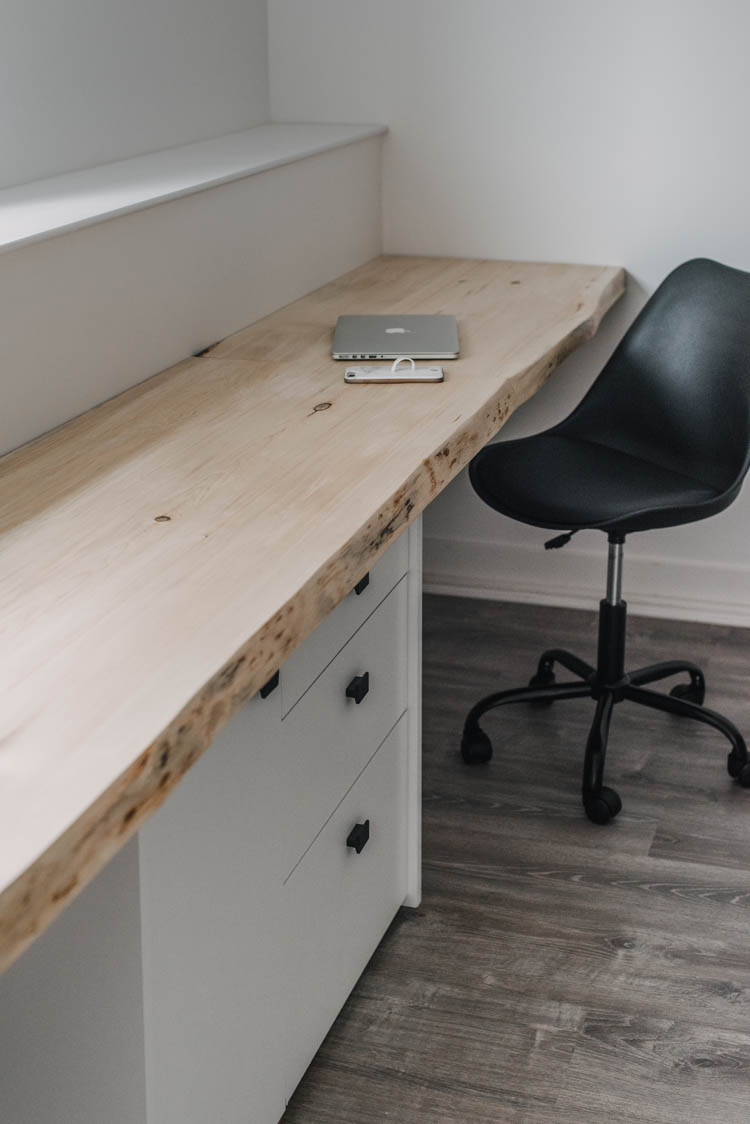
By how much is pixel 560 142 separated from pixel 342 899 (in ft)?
6.40

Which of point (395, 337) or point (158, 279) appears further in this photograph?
point (395, 337)

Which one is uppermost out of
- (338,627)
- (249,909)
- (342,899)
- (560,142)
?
(560,142)

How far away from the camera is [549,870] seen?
2234 mm

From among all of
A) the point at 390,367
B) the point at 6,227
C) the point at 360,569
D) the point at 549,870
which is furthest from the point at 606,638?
the point at 6,227

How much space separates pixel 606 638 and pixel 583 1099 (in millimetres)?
1029

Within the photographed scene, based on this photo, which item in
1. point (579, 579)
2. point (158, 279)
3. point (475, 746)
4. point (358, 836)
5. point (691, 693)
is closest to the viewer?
point (358, 836)

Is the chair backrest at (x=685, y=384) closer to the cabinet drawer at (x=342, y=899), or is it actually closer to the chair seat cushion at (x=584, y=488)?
the chair seat cushion at (x=584, y=488)

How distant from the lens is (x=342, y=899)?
182 cm

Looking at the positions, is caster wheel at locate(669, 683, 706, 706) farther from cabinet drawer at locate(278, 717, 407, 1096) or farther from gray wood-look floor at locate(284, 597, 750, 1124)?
cabinet drawer at locate(278, 717, 407, 1096)

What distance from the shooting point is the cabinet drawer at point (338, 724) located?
63.5 inches

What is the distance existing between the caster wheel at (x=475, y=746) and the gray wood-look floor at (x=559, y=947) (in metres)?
0.02

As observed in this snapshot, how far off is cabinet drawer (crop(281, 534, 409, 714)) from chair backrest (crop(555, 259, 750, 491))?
0.80 metres

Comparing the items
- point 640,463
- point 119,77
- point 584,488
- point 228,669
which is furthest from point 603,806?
point 119,77

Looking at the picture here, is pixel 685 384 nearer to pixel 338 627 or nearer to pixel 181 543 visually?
pixel 338 627
